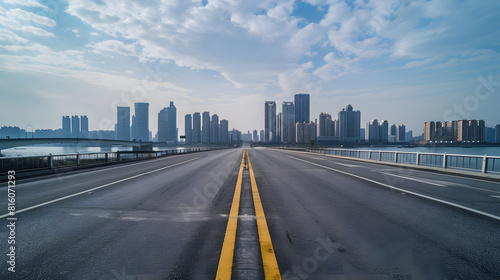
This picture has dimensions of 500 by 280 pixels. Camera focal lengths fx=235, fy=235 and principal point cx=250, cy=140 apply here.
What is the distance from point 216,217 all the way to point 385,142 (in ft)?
678

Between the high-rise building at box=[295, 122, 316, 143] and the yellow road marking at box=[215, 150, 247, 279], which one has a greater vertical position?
the high-rise building at box=[295, 122, 316, 143]

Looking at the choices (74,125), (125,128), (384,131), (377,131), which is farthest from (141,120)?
(384,131)

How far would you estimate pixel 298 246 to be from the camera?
11.9 ft

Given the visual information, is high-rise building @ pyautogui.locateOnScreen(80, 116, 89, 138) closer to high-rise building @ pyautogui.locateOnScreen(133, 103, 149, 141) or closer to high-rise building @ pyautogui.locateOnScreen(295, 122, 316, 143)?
high-rise building @ pyautogui.locateOnScreen(133, 103, 149, 141)

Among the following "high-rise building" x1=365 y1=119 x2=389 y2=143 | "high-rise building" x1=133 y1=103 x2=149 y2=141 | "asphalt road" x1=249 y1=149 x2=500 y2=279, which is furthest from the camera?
"high-rise building" x1=365 y1=119 x2=389 y2=143

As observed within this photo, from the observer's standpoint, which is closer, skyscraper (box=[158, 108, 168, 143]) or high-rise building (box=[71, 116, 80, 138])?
skyscraper (box=[158, 108, 168, 143])

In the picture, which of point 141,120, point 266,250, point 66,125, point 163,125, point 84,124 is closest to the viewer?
point 266,250

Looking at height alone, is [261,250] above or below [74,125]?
below

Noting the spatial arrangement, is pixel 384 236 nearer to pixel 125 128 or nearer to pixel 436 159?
pixel 436 159

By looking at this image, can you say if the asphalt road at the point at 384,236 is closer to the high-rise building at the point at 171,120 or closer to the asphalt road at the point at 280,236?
the asphalt road at the point at 280,236

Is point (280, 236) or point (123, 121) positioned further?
point (123, 121)

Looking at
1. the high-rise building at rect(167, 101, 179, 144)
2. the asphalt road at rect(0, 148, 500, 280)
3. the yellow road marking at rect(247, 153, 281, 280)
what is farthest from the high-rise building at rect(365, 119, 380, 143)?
the yellow road marking at rect(247, 153, 281, 280)

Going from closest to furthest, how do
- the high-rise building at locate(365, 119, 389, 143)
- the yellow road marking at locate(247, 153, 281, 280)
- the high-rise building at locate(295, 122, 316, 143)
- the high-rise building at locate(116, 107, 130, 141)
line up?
the yellow road marking at locate(247, 153, 281, 280) < the high-rise building at locate(116, 107, 130, 141) < the high-rise building at locate(365, 119, 389, 143) < the high-rise building at locate(295, 122, 316, 143)

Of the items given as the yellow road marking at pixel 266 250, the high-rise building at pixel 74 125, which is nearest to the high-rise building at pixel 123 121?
the high-rise building at pixel 74 125
